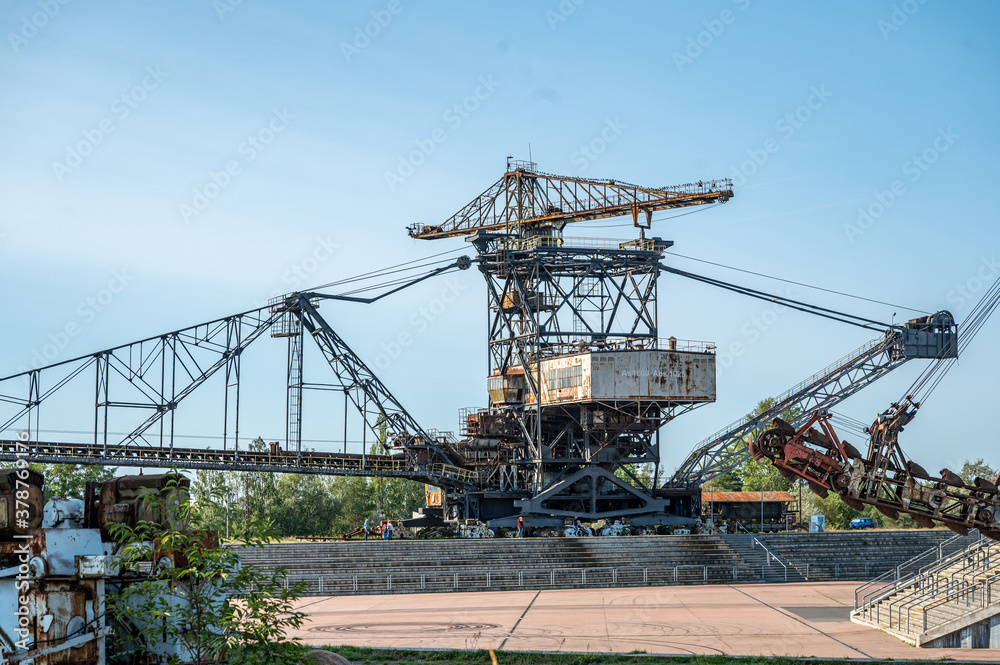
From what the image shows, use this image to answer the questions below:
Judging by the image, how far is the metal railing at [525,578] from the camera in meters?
42.4

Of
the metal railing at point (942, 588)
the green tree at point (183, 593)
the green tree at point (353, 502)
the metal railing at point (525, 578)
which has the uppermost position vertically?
the green tree at point (183, 593)

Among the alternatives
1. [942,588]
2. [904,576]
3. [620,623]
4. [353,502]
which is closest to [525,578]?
[620,623]

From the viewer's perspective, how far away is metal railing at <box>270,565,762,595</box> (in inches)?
1670

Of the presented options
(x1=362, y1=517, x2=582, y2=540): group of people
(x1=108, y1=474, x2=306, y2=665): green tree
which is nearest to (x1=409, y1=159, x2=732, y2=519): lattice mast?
(x1=362, y1=517, x2=582, y2=540): group of people

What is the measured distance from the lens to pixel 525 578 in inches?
1753

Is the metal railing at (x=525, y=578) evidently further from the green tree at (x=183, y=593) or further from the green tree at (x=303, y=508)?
the green tree at (x=303, y=508)

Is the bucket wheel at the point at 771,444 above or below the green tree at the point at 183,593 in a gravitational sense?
above

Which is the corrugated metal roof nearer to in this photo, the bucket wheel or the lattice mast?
the lattice mast

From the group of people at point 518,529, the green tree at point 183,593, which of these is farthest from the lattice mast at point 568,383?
the green tree at point 183,593

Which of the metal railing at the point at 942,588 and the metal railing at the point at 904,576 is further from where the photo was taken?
the metal railing at the point at 904,576

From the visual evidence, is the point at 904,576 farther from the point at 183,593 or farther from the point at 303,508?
the point at 303,508

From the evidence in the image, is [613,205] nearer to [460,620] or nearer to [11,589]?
[460,620]

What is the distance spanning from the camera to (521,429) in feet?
220

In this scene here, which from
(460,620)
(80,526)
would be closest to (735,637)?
(460,620)
